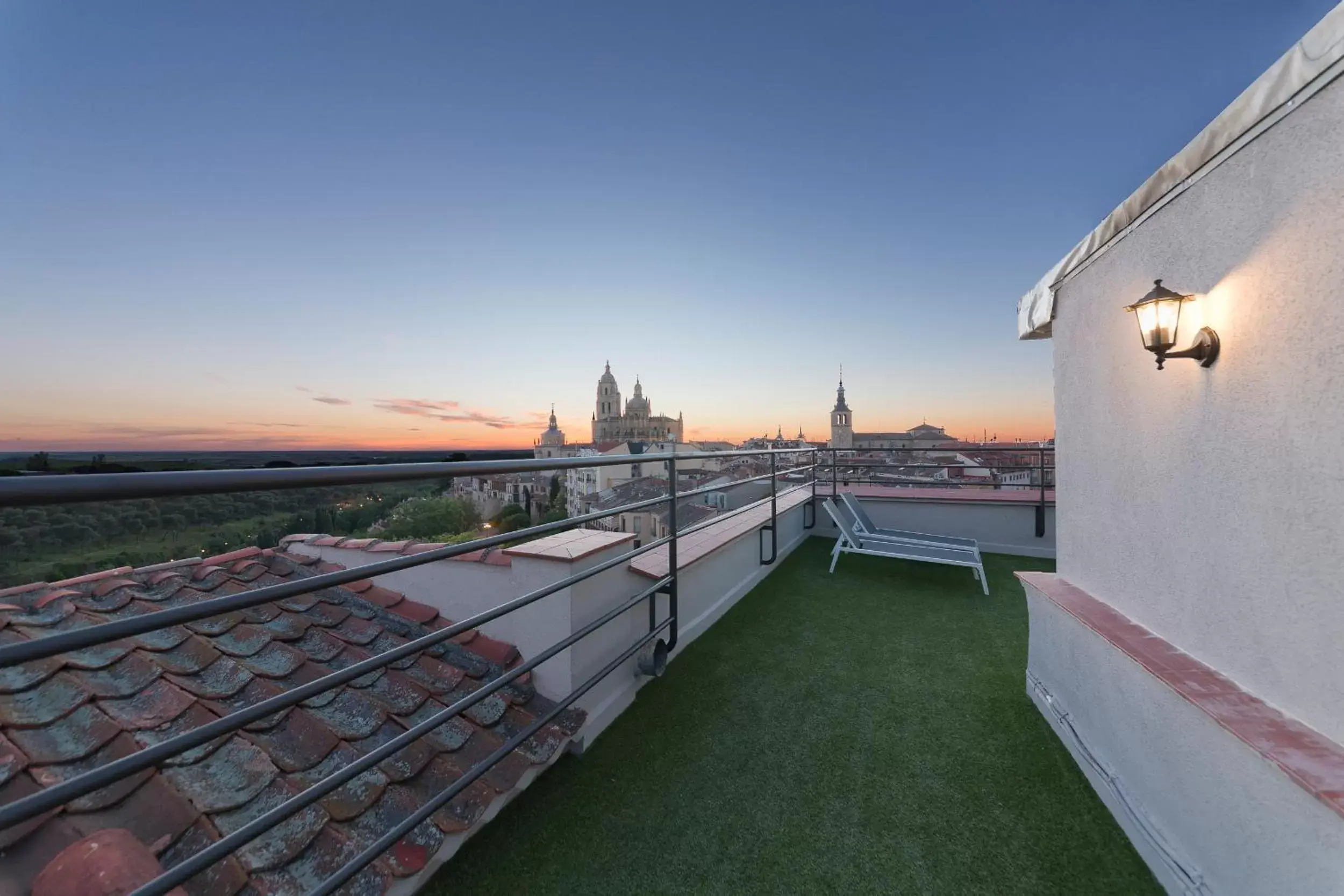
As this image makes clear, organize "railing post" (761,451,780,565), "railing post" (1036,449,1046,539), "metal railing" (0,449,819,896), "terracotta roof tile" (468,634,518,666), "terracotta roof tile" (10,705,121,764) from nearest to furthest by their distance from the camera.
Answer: "metal railing" (0,449,819,896) < "terracotta roof tile" (10,705,121,764) < "terracotta roof tile" (468,634,518,666) < "railing post" (761,451,780,565) < "railing post" (1036,449,1046,539)

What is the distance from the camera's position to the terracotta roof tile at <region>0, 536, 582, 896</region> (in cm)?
102

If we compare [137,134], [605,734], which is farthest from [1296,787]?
[137,134]

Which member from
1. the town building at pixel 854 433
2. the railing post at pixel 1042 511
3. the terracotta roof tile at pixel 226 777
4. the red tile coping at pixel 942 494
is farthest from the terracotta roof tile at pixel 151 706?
the town building at pixel 854 433

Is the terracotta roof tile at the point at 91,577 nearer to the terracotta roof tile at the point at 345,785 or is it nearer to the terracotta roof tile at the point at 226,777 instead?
the terracotta roof tile at the point at 226,777

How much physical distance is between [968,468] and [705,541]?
3.70 metres

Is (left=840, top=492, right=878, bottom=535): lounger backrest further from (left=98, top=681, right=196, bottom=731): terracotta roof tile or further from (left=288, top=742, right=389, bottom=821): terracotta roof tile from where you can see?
(left=98, top=681, right=196, bottom=731): terracotta roof tile

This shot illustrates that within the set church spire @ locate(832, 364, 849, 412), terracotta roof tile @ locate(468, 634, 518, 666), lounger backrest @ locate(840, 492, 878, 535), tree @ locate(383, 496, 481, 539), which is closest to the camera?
terracotta roof tile @ locate(468, 634, 518, 666)

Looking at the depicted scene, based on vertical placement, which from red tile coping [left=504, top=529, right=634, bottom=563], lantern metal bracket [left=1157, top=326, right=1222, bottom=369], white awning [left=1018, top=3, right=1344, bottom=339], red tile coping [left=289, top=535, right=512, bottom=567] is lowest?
red tile coping [left=289, top=535, right=512, bottom=567]

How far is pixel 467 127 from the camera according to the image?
22.9 ft

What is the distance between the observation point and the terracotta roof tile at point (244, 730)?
1019 mm

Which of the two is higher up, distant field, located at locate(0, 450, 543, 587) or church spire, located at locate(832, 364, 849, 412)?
church spire, located at locate(832, 364, 849, 412)

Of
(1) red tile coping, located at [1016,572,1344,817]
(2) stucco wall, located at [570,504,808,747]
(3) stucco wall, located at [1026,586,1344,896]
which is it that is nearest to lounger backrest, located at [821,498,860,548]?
(2) stucco wall, located at [570,504,808,747]

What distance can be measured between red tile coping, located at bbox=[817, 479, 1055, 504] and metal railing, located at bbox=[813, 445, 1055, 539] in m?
0.04

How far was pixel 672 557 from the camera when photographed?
7.53 ft
